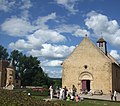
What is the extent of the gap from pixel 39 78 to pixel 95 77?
53.8 meters

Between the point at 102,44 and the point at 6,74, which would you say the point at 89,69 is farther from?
the point at 6,74

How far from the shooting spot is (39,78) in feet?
330

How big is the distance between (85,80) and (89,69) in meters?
2.12

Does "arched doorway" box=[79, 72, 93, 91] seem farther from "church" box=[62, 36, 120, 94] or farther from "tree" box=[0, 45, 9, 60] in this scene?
"tree" box=[0, 45, 9, 60]

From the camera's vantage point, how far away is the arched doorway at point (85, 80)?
163 ft

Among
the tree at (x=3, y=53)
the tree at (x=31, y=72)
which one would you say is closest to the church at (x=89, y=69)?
the tree at (x=31, y=72)

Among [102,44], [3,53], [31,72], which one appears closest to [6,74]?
[31,72]

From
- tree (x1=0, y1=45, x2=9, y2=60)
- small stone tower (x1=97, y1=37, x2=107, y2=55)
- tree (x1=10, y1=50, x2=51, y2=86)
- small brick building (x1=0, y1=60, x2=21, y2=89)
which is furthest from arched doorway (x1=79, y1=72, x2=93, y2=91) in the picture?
tree (x1=0, y1=45, x2=9, y2=60)

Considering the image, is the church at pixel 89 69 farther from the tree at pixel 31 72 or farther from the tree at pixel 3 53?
the tree at pixel 3 53

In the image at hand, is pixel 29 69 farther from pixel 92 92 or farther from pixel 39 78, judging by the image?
pixel 92 92

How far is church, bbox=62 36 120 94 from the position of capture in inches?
1892

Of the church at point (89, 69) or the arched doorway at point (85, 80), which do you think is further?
the arched doorway at point (85, 80)

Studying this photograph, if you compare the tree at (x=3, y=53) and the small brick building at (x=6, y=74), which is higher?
the tree at (x=3, y=53)

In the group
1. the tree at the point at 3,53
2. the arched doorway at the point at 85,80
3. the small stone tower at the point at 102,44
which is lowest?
the arched doorway at the point at 85,80
